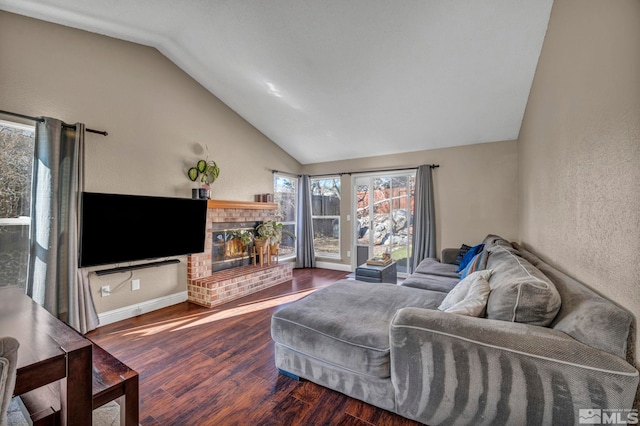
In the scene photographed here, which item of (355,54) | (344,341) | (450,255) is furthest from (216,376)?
(450,255)

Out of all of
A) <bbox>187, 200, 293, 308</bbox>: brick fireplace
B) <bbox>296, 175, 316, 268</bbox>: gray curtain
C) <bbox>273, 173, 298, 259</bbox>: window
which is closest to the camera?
<bbox>187, 200, 293, 308</bbox>: brick fireplace

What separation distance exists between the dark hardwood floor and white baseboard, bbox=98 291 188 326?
0.24 feet

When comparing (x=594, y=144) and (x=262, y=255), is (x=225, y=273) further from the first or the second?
(x=594, y=144)

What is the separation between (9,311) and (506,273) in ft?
9.04

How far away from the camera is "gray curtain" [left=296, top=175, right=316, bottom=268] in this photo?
5578 millimetres

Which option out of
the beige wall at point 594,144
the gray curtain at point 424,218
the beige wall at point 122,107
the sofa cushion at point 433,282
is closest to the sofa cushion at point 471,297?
the beige wall at point 594,144

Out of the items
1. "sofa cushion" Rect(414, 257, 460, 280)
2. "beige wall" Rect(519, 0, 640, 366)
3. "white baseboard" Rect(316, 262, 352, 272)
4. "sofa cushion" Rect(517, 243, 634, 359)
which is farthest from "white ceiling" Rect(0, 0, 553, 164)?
"white baseboard" Rect(316, 262, 352, 272)

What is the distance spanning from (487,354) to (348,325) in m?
0.77

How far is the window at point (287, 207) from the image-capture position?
17.6ft

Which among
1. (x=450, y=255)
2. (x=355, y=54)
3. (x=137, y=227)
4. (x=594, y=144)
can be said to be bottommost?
(x=450, y=255)

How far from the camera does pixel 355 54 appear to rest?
2.82m

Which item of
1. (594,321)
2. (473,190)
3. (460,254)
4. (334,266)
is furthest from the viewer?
(334,266)

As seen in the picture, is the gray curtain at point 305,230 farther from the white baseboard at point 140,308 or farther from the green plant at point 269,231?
the white baseboard at point 140,308

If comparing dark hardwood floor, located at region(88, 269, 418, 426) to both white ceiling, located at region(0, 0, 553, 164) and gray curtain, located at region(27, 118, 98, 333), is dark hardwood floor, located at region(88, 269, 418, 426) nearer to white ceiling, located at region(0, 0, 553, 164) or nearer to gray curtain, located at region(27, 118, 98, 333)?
gray curtain, located at region(27, 118, 98, 333)
